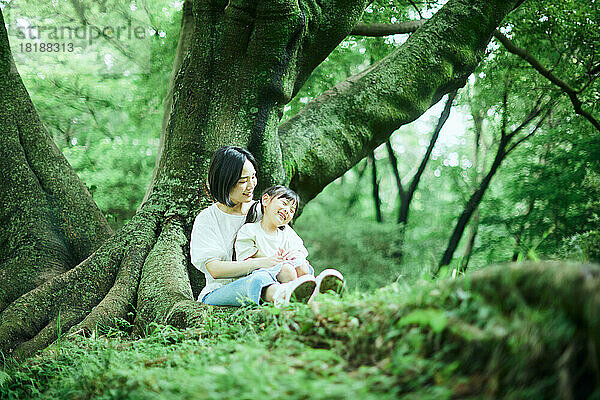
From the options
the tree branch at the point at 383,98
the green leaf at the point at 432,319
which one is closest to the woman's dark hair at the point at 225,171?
the tree branch at the point at 383,98

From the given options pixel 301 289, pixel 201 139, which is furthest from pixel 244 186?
pixel 201 139

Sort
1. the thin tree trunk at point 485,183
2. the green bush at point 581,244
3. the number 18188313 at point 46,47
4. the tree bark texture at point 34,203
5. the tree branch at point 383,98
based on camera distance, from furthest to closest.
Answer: the thin tree trunk at point 485,183 < the number 18188313 at point 46,47 < the green bush at point 581,244 < the tree branch at point 383,98 < the tree bark texture at point 34,203

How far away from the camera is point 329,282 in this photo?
10.8ft

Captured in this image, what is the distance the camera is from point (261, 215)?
3.99 metres

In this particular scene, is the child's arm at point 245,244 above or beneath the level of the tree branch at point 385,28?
beneath

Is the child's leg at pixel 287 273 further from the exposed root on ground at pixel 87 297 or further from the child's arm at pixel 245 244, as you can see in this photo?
the exposed root on ground at pixel 87 297

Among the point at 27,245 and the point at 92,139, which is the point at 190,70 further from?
the point at 92,139

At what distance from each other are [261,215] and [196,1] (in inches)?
102

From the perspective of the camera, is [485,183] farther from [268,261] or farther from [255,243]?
[268,261]

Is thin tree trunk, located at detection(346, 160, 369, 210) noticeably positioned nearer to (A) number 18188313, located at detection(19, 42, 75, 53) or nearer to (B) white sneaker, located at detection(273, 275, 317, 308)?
(A) number 18188313, located at detection(19, 42, 75, 53)

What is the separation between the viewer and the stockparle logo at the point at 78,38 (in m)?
12.2

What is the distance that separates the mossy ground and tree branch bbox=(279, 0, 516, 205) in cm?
321

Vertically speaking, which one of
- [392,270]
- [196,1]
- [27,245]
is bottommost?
[392,270]

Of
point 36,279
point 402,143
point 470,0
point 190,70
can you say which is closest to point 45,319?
point 36,279
